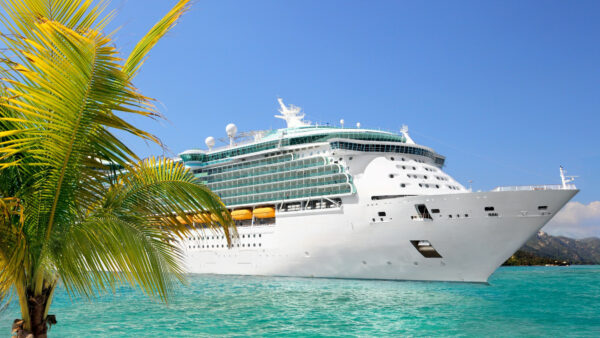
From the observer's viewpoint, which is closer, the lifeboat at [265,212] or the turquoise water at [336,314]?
the turquoise water at [336,314]

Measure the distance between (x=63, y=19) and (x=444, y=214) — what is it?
21.3m

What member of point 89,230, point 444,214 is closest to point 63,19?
point 89,230

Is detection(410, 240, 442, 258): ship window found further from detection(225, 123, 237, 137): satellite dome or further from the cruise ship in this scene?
detection(225, 123, 237, 137): satellite dome

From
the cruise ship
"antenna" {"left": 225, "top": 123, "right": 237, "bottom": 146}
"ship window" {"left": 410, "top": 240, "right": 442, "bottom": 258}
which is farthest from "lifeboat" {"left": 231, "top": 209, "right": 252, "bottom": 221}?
"ship window" {"left": 410, "top": 240, "right": 442, "bottom": 258}

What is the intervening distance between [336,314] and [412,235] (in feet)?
30.1

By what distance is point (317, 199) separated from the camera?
1102 inches

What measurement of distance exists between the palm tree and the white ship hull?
1998cm

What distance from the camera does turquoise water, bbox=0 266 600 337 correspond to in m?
12.8

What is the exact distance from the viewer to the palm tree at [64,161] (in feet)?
11.1

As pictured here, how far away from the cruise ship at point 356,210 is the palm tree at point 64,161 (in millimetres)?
14564

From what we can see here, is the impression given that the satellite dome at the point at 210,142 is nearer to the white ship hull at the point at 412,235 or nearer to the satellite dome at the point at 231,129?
the satellite dome at the point at 231,129

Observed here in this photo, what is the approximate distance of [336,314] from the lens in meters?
15.3

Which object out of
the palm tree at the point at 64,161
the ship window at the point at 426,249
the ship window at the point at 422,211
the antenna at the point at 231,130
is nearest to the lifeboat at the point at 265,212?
the antenna at the point at 231,130

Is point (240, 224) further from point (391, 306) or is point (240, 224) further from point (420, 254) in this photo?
point (391, 306)
